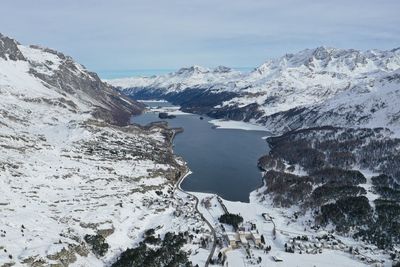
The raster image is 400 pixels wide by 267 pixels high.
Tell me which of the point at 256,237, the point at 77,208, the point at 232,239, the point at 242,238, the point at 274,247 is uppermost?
the point at 77,208

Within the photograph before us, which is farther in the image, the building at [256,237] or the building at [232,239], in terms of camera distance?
the building at [256,237]

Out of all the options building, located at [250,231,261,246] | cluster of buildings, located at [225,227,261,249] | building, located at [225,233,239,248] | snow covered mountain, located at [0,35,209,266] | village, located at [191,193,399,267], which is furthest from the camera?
building, located at [250,231,261,246]

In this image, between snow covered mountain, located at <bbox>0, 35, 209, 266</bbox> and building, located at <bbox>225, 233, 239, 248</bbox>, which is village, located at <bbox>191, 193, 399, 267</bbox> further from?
snow covered mountain, located at <bbox>0, 35, 209, 266</bbox>

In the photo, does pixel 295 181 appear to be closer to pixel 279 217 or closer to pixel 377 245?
pixel 279 217

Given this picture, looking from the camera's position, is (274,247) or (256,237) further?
(256,237)

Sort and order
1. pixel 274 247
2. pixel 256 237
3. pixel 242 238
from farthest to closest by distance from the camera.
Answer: pixel 242 238 → pixel 256 237 → pixel 274 247

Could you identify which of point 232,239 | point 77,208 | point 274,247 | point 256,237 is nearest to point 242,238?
point 232,239

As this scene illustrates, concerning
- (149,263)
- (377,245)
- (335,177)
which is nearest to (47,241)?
(149,263)

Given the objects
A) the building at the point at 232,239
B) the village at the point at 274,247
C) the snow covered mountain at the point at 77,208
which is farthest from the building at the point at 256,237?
the snow covered mountain at the point at 77,208

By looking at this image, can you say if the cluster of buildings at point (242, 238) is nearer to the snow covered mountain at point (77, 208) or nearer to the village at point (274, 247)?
the village at point (274, 247)

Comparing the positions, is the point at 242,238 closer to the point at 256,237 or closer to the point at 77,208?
the point at 256,237

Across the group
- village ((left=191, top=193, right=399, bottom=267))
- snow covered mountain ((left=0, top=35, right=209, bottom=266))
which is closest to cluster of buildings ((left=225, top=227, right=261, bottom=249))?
village ((left=191, top=193, right=399, bottom=267))
